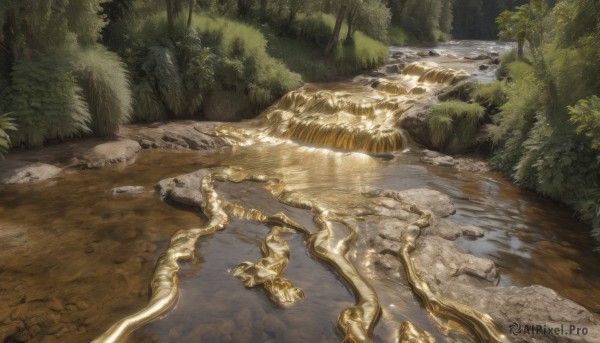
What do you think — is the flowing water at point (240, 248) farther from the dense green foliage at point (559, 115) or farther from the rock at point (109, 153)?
the dense green foliage at point (559, 115)

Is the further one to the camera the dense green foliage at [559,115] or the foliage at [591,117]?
the dense green foliage at [559,115]

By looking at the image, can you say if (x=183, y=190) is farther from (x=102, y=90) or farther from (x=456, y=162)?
(x=456, y=162)

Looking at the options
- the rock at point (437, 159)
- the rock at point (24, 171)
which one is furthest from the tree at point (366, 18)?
the rock at point (24, 171)

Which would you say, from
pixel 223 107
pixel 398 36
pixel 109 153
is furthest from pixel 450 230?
pixel 398 36

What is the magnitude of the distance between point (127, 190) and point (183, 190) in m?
1.19

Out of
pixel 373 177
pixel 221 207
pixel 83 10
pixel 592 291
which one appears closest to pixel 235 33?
pixel 83 10

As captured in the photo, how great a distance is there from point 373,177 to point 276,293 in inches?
207

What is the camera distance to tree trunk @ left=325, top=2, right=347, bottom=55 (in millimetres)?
19328

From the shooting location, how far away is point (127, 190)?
7.29 metres

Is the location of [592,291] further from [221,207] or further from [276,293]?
[221,207]

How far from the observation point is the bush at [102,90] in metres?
9.58

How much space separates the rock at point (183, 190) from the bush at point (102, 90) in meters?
3.58

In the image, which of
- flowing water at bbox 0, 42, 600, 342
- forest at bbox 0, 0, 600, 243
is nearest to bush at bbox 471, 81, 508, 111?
forest at bbox 0, 0, 600, 243

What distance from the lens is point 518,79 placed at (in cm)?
1135
